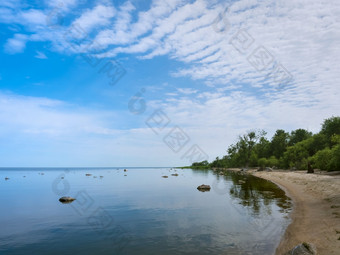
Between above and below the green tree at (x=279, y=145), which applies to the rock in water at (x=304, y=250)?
below

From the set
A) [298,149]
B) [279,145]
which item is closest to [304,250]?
[298,149]

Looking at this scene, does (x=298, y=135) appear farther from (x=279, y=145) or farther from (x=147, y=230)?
(x=147, y=230)

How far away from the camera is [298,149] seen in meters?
95.5

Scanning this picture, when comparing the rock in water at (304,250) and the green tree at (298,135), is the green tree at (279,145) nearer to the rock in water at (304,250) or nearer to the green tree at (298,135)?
the green tree at (298,135)

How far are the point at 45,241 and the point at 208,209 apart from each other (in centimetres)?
1783

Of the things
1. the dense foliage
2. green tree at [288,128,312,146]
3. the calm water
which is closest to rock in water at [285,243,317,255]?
the calm water

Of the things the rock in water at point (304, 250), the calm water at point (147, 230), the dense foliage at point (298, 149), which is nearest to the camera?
the rock in water at point (304, 250)

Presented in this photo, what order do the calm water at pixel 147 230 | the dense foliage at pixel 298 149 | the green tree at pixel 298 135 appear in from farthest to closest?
1. the green tree at pixel 298 135
2. the dense foliage at pixel 298 149
3. the calm water at pixel 147 230

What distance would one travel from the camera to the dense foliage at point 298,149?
6294cm

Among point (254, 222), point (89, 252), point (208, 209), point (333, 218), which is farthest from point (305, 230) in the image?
point (89, 252)

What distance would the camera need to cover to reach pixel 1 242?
17031mm

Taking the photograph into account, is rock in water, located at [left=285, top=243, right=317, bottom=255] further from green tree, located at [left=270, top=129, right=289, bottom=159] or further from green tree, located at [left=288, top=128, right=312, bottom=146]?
green tree, located at [left=288, top=128, right=312, bottom=146]

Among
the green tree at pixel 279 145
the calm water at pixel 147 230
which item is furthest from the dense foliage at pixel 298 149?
the calm water at pixel 147 230

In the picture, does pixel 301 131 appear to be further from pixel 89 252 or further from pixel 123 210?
pixel 89 252
